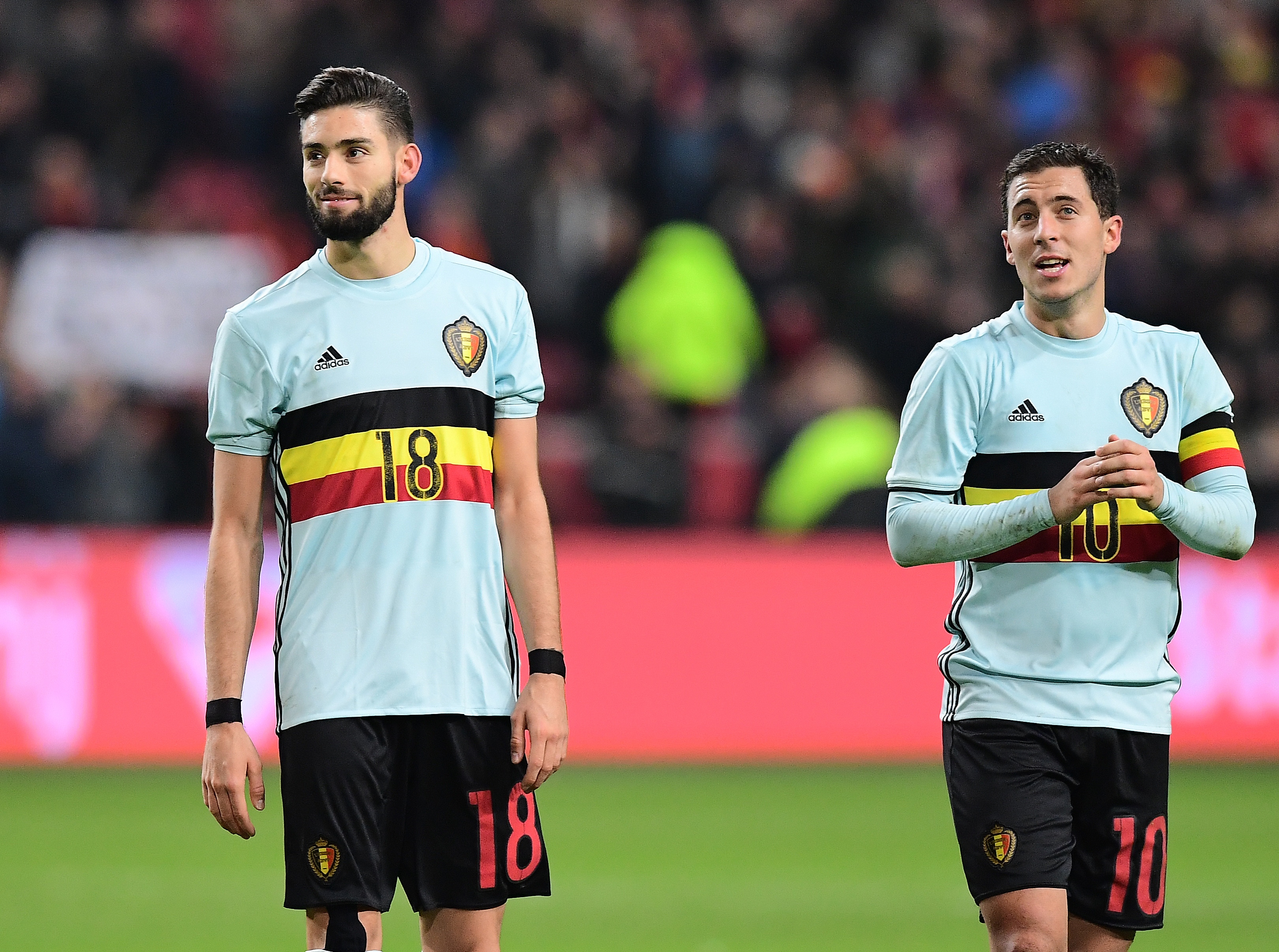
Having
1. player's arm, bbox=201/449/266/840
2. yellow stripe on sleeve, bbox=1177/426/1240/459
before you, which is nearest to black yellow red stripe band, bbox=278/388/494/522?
player's arm, bbox=201/449/266/840

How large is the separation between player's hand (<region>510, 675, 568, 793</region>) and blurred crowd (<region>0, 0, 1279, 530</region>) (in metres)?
7.79

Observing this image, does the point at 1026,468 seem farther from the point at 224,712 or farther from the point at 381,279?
the point at 224,712

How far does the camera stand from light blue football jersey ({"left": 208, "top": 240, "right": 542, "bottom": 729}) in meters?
4.48

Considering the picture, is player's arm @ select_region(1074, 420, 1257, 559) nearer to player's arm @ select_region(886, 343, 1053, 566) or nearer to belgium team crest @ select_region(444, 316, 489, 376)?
player's arm @ select_region(886, 343, 1053, 566)

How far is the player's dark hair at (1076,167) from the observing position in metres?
4.80

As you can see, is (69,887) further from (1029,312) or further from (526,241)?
(526,241)

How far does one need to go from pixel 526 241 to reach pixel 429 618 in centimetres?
959

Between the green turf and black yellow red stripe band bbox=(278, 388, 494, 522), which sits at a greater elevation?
black yellow red stripe band bbox=(278, 388, 494, 522)

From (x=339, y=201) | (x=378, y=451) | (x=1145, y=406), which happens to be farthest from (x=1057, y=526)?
(x=339, y=201)

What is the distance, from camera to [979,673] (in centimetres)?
480

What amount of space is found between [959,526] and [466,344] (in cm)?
117

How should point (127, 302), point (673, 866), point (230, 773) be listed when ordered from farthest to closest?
point (127, 302)
point (673, 866)
point (230, 773)

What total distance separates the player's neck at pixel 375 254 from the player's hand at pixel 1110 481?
1.54 meters

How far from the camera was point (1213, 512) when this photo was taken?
4.66 meters
